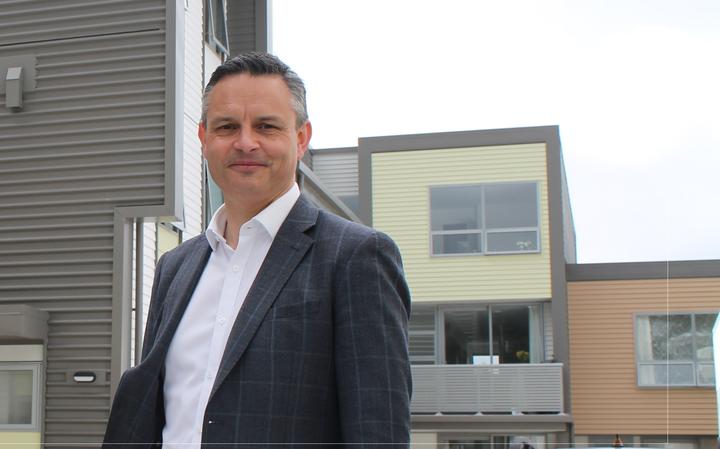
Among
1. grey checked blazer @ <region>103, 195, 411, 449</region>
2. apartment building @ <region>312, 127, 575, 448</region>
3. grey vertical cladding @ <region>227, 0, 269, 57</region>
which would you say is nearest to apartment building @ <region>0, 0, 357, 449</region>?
grey vertical cladding @ <region>227, 0, 269, 57</region>

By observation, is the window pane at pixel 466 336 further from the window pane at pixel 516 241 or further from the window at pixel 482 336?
the window pane at pixel 516 241

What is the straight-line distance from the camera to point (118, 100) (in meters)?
6.51

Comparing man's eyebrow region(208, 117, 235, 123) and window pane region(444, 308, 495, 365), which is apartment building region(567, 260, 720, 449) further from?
man's eyebrow region(208, 117, 235, 123)

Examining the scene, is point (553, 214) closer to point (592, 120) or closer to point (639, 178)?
point (592, 120)

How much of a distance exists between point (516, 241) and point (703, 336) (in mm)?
4061

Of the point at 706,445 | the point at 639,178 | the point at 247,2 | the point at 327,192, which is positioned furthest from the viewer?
the point at 639,178

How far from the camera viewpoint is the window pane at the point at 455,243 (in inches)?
805

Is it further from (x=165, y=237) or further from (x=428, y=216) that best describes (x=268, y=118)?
(x=428, y=216)

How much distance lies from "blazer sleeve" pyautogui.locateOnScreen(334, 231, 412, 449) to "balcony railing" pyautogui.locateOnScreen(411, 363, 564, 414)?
1803 centimetres

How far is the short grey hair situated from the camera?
A: 1.38 meters

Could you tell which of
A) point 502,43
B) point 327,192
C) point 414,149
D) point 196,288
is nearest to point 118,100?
point 196,288

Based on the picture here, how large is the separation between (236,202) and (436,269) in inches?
752

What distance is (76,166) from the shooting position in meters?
6.49

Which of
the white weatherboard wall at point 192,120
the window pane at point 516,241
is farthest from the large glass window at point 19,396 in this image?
the window pane at point 516,241
